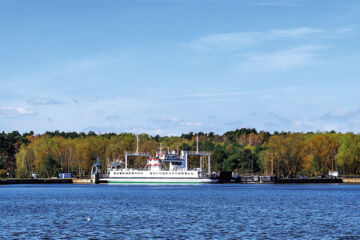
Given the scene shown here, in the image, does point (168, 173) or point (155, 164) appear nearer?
point (168, 173)

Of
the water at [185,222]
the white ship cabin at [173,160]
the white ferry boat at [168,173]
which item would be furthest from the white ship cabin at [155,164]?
the water at [185,222]

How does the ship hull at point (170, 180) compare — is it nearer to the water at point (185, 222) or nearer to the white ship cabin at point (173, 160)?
the white ship cabin at point (173, 160)

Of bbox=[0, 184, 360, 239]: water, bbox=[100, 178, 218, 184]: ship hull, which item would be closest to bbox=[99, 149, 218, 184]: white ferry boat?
bbox=[100, 178, 218, 184]: ship hull

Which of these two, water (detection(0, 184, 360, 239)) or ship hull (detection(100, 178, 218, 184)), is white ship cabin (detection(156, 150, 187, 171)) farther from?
water (detection(0, 184, 360, 239))

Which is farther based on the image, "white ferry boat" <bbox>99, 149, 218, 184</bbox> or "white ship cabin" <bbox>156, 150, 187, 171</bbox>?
"white ship cabin" <bbox>156, 150, 187, 171</bbox>

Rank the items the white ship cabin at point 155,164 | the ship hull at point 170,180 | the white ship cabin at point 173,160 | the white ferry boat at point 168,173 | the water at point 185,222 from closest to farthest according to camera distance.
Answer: the water at point 185,222
the ship hull at point 170,180
the white ferry boat at point 168,173
the white ship cabin at point 173,160
the white ship cabin at point 155,164

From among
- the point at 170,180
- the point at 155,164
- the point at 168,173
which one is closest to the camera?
the point at 170,180

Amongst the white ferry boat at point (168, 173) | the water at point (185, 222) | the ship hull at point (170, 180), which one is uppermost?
the white ferry boat at point (168, 173)

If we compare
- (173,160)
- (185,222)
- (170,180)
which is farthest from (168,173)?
(185,222)

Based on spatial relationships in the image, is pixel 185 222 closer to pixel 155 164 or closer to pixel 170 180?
pixel 170 180

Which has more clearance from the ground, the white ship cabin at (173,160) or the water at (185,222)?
the white ship cabin at (173,160)

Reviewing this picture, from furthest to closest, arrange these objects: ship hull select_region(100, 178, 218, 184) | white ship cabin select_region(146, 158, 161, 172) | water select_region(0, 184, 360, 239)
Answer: white ship cabin select_region(146, 158, 161, 172) < ship hull select_region(100, 178, 218, 184) < water select_region(0, 184, 360, 239)


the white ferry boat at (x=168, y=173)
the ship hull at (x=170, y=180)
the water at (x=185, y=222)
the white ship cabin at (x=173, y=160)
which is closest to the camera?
the water at (x=185, y=222)

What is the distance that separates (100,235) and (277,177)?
152 meters
